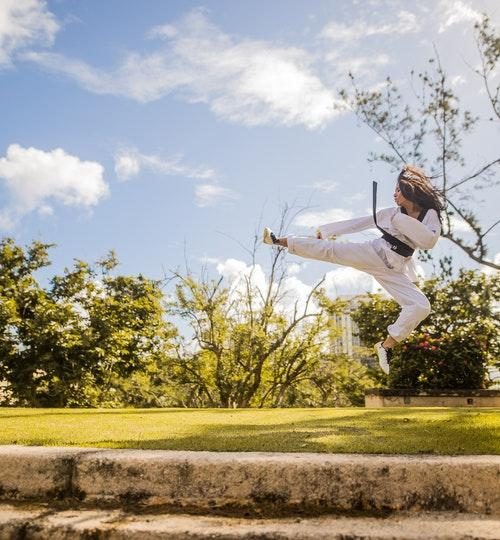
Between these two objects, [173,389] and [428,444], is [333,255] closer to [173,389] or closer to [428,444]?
[428,444]

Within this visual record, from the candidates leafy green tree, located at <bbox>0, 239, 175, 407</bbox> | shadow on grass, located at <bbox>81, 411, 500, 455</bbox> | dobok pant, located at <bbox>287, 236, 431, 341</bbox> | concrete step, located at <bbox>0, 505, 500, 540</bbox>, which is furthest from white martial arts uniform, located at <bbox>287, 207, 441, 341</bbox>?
leafy green tree, located at <bbox>0, 239, 175, 407</bbox>

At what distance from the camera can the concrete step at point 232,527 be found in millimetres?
2150

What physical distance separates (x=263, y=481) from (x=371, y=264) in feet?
11.7

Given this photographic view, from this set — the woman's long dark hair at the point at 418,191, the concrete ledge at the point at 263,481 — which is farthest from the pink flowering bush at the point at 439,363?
the concrete ledge at the point at 263,481

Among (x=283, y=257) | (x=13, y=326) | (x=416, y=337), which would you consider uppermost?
(x=283, y=257)

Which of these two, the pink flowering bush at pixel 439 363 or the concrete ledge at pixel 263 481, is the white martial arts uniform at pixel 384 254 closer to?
the concrete ledge at pixel 263 481

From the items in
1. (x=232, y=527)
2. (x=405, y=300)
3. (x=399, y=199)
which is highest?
(x=399, y=199)

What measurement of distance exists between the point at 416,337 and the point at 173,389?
1079 centimetres

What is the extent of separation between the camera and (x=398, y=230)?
550 centimetres

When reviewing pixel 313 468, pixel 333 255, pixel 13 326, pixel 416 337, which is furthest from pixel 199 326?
pixel 313 468

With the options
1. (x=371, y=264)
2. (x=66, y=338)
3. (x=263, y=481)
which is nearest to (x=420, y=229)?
(x=371, y=264)

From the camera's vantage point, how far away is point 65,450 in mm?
2951

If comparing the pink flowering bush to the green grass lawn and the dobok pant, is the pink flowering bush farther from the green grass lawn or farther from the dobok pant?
the green grass lawn

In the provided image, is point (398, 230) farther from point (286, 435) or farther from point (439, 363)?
point (439, 363)
